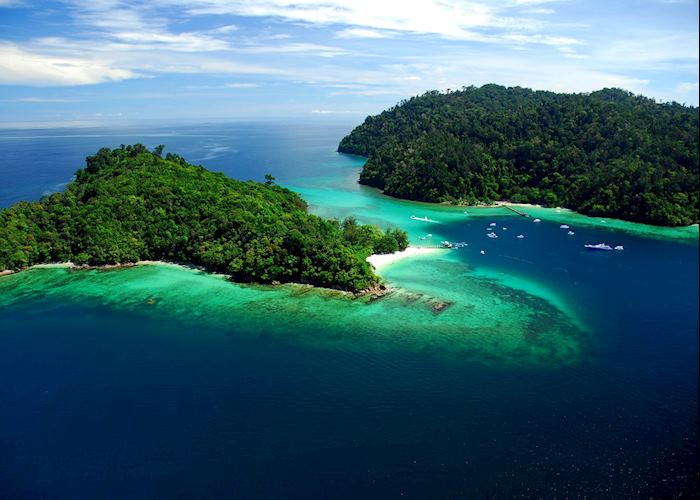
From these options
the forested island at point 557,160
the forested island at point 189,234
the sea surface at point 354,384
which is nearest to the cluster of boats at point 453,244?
the forested island at point 189,234

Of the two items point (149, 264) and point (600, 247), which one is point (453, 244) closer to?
point (600, 247)

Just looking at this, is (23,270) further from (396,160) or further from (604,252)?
(396,160)

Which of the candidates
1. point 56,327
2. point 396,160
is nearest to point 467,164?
point 396,160

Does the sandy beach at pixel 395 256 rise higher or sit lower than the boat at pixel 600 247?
higher

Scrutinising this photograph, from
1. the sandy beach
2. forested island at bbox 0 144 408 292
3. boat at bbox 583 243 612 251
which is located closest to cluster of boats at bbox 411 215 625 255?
boat at bbox 583 243 612 251

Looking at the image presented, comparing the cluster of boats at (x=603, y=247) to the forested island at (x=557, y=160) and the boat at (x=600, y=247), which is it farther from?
the forested island at (x=557, y=160)

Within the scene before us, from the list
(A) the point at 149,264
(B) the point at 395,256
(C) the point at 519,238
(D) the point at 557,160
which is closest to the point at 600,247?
(C) the point at 519,238

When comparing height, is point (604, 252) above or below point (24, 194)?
below
